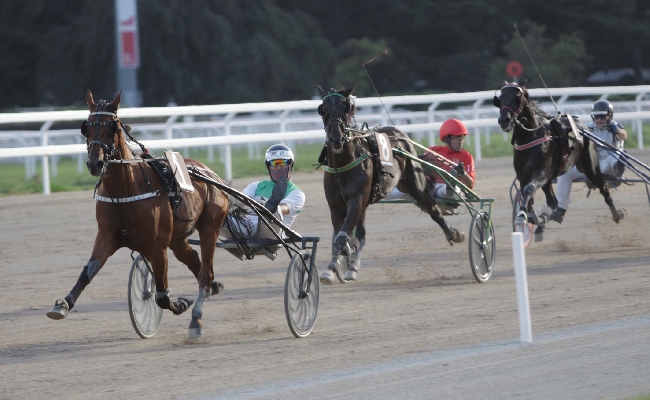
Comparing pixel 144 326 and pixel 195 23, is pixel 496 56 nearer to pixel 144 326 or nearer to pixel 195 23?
pixel 195 23

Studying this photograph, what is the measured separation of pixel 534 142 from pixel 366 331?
3971 millimetres

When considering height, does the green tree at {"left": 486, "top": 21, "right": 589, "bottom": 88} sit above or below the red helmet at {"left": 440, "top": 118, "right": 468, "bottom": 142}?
above

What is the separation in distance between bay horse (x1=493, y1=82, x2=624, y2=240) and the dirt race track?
636 millimetres

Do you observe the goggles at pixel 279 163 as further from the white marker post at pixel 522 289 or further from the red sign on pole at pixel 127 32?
the red sign on pole at pixel 127 32

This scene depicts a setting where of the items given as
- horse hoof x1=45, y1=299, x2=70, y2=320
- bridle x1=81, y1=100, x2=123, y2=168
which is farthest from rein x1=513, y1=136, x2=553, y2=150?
horse hoof x1=45, y1=299, x2=70, y2=320

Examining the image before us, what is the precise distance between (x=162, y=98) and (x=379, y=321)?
24.6m

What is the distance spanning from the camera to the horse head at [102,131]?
17.9 feet

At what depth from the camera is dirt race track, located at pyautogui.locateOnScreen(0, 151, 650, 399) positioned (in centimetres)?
500

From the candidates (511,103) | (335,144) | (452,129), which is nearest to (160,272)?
(335,144)

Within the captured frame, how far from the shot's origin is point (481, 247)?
830cm

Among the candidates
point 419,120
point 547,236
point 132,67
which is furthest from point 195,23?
point 547,236

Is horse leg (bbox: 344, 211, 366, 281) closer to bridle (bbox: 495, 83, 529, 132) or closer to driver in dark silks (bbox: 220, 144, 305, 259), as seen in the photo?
driver in dark silks (bbox: 220, 144, 305, 259)

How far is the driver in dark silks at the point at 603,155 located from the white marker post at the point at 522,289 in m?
4.84

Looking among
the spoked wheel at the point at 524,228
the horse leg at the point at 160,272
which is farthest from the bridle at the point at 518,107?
the horse leg at the point at 160,272
